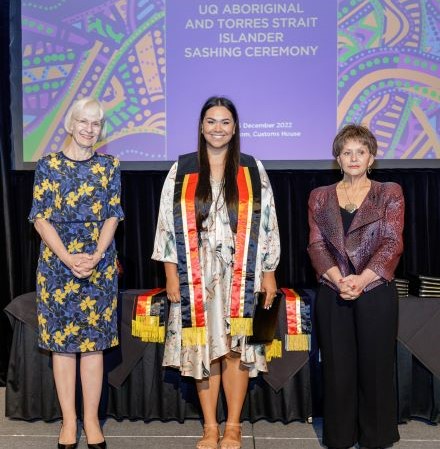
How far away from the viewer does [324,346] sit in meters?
2.79

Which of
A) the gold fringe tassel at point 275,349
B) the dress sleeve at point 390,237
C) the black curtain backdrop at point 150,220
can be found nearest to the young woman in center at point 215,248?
the gold fringe tassel at point 275,349

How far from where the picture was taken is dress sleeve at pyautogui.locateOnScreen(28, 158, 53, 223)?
9.29 feet

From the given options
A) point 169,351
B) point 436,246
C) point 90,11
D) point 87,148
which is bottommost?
point 169,351

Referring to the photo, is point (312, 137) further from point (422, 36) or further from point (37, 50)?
point (37, 50)

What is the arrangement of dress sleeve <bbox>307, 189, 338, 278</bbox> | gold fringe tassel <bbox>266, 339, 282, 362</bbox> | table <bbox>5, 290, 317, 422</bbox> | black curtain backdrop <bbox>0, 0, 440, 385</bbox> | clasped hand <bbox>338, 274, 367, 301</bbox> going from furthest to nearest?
black curtain backdrop <bbox>0, 0, 440, 385</bbox> < table <bbox>5, 290, 317, 422</bbox> < gold fringe tassel <bbox>266, 339, 282, 362</bbox> < dress sleeve <bbox>307, 189, 338, 278</bbox> < clasped hand <bbox>338, 274, 367, 301</bbox>

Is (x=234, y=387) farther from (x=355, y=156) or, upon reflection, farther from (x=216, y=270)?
(x=355, y=156)

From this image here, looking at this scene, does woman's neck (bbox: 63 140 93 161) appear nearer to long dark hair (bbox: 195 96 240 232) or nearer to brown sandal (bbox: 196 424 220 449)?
long dark hair (bbox: 195 96 240 232)

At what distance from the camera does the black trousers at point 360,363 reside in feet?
8.89

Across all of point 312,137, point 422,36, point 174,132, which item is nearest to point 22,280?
point 174,132

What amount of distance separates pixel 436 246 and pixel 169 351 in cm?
189

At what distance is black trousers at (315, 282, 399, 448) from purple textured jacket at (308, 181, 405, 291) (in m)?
0.08

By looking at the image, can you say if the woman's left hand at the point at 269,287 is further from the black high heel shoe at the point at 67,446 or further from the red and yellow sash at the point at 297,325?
the black high heel shoe at the point at 67,446

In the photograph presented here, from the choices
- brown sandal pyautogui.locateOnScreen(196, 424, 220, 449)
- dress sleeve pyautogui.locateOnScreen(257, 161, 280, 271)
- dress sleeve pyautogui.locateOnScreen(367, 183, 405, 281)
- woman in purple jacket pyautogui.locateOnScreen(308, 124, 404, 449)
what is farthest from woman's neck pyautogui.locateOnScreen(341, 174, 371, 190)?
brown sandal pyautogui.locateOnScreen(196, 424, 220, 449)

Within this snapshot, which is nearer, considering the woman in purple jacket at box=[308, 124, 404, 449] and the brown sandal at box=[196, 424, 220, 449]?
the woman in purple jacket at box=[308, 124, 404, 449]
